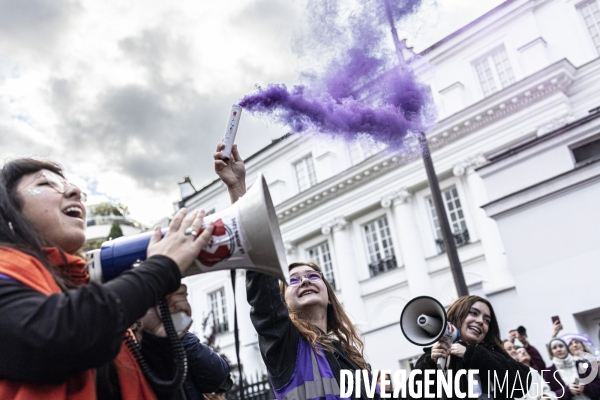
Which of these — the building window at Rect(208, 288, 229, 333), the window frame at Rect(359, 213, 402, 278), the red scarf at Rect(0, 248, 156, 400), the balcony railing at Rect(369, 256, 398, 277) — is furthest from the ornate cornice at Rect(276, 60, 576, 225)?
the red scarf at Rect(0, 248, 156, 400)

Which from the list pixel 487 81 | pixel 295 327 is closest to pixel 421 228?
pixel 487 81

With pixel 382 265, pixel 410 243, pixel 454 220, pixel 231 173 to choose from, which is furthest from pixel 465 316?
pixel 382 265

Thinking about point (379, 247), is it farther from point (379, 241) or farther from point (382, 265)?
point (382, 265)

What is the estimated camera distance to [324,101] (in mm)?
5938

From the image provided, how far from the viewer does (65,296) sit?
136 centimetres

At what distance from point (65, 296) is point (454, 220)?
19.0 m

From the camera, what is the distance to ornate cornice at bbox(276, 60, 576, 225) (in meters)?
16.7

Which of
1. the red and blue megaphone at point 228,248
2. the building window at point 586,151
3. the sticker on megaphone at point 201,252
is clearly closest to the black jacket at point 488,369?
the red and blue megaphone at point 228,248

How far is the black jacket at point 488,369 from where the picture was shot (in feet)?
11.5

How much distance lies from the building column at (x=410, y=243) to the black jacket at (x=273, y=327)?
16997mm

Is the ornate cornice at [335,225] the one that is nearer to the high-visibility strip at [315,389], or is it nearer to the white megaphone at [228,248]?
the high-visibility strip at [315,389]

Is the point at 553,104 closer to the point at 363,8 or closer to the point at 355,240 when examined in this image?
the point at 355,240

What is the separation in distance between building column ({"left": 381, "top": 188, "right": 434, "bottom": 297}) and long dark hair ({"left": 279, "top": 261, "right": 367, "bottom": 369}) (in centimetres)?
1621

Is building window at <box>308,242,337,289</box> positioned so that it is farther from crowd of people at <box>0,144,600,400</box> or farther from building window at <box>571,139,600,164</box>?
crowd of people at <box>0,144,600,400</box>
